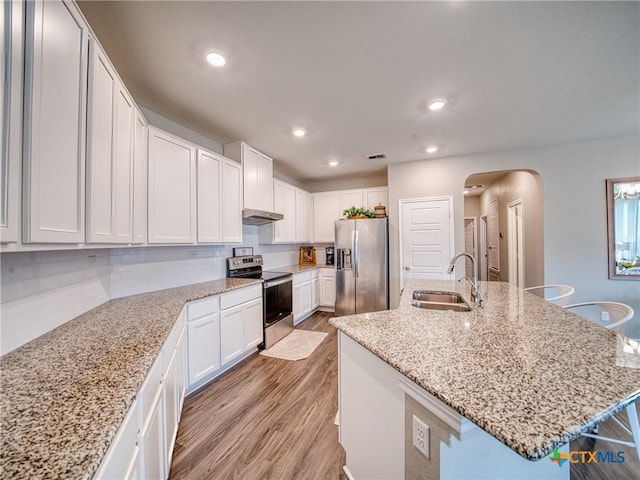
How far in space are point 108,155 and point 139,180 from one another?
1.77ft

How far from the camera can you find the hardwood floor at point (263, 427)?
4.91 feet

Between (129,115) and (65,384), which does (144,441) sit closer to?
(65,384)

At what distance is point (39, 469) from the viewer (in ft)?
1.78

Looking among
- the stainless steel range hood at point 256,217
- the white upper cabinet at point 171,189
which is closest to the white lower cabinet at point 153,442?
the white upper cabinet at point 171,189

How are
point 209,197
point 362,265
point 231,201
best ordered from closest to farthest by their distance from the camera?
1. point 209,197
2. point 231,201
3. point 362,265

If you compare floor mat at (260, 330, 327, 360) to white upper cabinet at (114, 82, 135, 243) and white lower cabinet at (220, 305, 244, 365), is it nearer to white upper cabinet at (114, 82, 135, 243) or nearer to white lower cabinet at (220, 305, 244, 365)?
white lower cabinet at (220, 305, 244, 365)

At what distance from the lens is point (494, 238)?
616 centimetres

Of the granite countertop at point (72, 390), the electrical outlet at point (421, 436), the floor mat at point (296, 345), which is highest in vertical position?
the granite countertop at point (72, 390)

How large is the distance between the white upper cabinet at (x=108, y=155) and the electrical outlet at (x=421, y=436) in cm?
162

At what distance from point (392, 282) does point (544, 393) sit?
3.54m

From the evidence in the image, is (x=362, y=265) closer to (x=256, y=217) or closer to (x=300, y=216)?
(x=300, y=216)

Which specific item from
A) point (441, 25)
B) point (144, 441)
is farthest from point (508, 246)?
point (144, 441)

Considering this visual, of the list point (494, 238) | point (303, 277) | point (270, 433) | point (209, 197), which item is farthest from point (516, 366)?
point (494, 238)

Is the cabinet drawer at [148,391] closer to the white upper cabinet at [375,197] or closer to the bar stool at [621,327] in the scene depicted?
the bar stool at [621,327]
